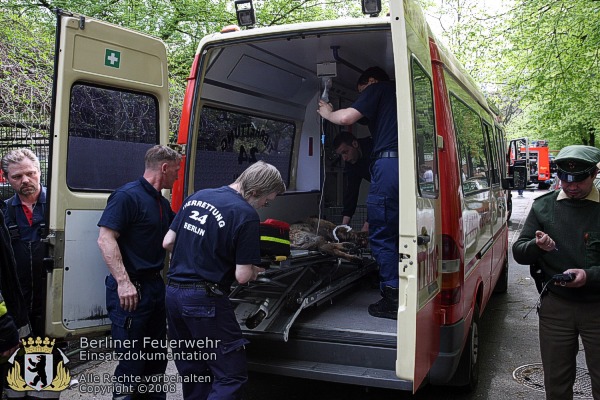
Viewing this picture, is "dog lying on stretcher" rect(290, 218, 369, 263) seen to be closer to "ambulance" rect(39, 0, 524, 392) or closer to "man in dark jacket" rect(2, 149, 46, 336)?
"ambulance" rect(39, 0, 524, 392)

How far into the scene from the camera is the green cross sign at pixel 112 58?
3.69 metres

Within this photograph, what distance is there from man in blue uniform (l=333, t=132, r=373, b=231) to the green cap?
10.1ft

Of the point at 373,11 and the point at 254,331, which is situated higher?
the point at 373,11

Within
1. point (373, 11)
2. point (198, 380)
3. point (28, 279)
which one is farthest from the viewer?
point (28, 279)

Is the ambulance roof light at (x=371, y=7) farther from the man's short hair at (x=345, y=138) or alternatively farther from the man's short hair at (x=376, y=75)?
the man's short hair at (x=345, y=138)

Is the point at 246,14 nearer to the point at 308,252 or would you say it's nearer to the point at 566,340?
the point at 308,252

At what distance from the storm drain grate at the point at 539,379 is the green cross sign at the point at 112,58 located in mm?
4128

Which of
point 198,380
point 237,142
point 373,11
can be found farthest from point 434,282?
point 237,142

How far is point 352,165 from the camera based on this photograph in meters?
6.13

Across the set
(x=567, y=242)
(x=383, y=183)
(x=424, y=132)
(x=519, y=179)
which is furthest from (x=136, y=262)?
(x=519, y=179)

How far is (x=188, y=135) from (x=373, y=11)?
65.7 inches

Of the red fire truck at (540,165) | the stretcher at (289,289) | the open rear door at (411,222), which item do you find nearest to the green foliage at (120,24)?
the stretcher at (289,289)

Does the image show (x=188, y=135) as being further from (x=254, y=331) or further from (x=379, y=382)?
(x=379, y=382)

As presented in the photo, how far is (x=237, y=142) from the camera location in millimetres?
5441
